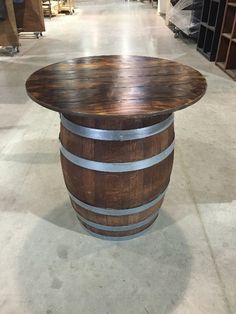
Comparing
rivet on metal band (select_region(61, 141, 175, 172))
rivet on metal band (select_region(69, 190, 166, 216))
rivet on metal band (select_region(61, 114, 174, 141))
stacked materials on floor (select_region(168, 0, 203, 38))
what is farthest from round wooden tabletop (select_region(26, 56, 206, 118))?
stacked materials on floor (select_region(168, 0, 203, 38))

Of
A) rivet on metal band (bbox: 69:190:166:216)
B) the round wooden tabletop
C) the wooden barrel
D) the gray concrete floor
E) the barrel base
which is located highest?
the round wooden tabletop

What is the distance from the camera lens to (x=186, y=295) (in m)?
1.30

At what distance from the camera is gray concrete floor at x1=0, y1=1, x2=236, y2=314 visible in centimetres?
129

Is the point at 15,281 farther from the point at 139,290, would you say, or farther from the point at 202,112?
the point at 202,112

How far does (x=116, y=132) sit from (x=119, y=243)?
72 cm

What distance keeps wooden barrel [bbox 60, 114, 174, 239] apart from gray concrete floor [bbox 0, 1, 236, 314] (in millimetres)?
222

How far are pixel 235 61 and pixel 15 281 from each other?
4.13 metres

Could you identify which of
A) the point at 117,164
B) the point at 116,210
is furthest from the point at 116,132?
the point at 116,210

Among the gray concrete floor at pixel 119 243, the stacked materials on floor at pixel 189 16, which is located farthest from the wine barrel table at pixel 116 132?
the stacked materials on floor at pixel 189 16

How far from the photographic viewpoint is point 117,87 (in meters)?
1.28

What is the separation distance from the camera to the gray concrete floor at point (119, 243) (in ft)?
4.22

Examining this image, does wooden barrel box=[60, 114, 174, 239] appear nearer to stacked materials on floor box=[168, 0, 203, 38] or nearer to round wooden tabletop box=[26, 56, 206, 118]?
round wooden tabletop box=[26, 56, 206, 118]

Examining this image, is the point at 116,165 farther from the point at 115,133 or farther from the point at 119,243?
the point at 119,243

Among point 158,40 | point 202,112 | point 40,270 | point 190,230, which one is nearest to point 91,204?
point 40,270
